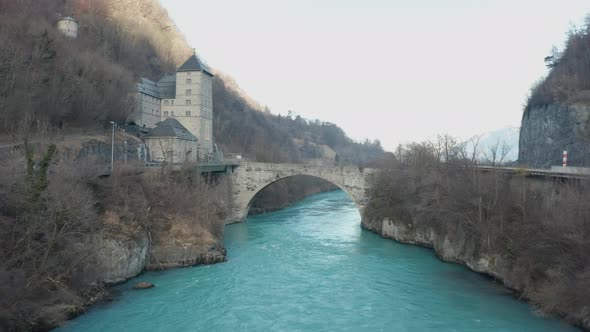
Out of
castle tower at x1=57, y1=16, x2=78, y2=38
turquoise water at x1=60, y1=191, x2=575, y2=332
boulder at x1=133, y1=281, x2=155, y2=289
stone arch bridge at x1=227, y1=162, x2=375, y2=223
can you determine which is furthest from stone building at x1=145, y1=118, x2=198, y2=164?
boulder at x1=133, y1=281, x2=155, y2=289

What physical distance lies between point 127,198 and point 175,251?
10.9ft

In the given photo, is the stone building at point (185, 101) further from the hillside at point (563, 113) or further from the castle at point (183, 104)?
the hillside at point (563, 113)

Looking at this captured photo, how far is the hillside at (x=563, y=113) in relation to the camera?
26469 mm

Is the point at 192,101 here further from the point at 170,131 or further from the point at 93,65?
the point at 93,65

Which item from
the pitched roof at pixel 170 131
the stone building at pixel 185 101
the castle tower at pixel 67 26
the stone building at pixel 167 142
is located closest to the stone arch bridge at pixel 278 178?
the stone building at pixel 167 142

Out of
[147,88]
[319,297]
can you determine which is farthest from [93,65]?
[319,297]

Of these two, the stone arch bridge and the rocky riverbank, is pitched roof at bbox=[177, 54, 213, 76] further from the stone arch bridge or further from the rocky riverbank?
the rocky riverbank

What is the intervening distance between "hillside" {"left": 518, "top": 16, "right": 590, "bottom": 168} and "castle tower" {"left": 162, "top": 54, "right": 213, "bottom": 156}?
27.4 metres

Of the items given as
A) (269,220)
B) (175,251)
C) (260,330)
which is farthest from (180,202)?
(269,220)

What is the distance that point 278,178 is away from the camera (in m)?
36.6

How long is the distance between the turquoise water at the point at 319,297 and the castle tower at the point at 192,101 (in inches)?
763

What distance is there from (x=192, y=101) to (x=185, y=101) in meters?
0.79

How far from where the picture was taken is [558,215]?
1543 cm

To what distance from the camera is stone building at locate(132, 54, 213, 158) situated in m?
42.1
